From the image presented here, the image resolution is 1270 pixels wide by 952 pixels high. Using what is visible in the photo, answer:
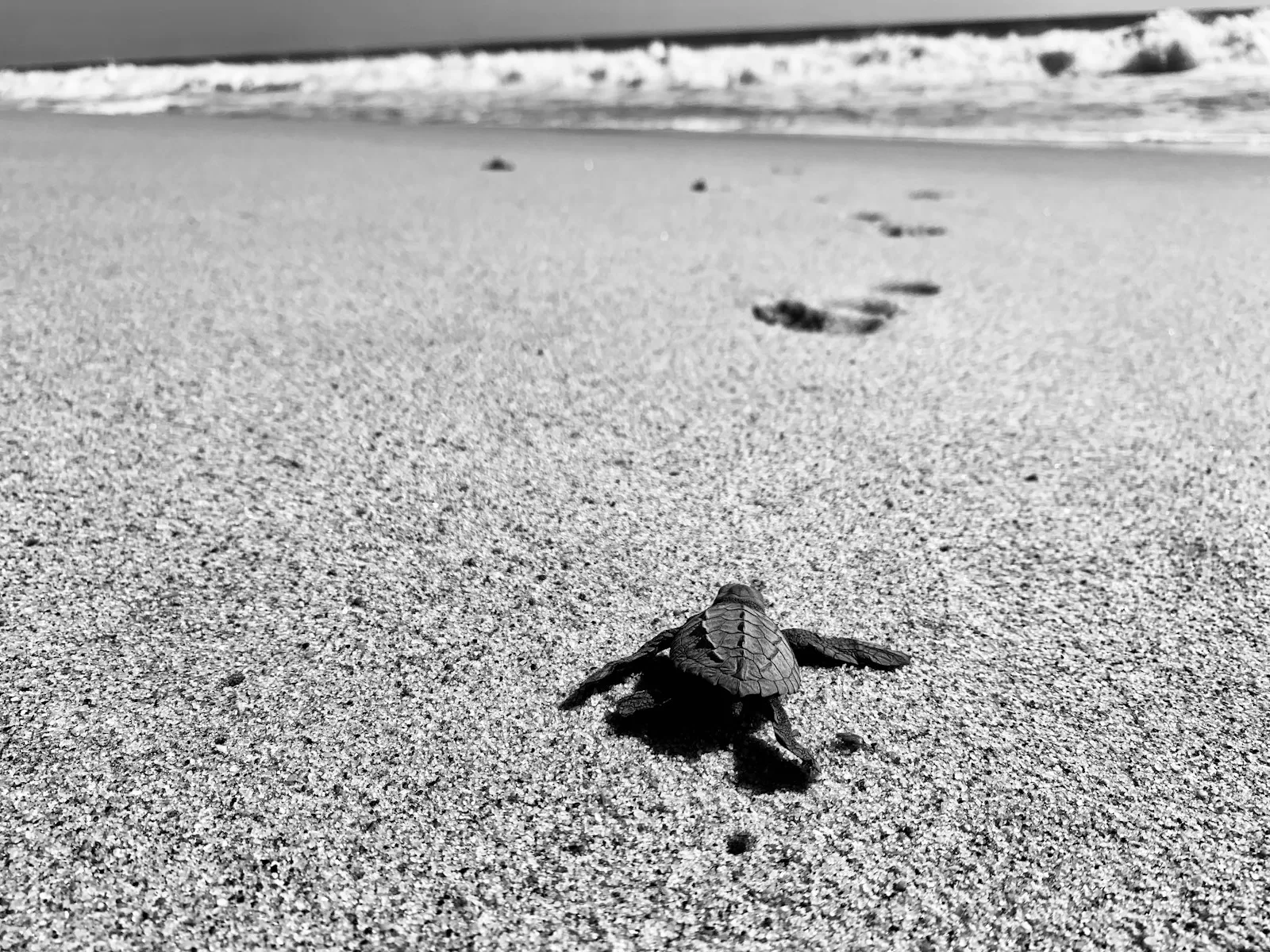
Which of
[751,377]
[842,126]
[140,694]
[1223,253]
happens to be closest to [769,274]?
[751,377]

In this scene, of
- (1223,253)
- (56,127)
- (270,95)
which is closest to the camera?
(1223,253)

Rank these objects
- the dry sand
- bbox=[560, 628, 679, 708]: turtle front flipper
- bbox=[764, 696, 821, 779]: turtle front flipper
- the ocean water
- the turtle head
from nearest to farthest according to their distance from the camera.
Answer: the dry sand
bbox=[764, 696, 821, 779]: turtle front flipper
bbox=[560, 628, 679, 708]: turtle front flipper
the turtle head
the ocean water

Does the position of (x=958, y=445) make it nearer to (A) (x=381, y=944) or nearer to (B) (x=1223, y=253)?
(A) (x=381, y=944)

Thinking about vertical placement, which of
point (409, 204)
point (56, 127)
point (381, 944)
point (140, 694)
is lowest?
point (381, 944)

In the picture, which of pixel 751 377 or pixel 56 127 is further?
pixel 56 127

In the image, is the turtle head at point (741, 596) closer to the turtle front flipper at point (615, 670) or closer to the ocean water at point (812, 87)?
the turtle front flipper at point (615, 670)

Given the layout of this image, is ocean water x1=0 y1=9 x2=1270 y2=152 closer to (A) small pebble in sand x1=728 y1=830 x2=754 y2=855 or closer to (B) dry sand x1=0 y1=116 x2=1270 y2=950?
(B) dry sand x1=0 y1=116 x2=1270 y2=950

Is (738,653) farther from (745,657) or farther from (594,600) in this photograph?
(594,600)

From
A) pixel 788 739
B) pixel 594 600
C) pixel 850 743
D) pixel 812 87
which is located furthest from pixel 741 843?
pixel 812 87

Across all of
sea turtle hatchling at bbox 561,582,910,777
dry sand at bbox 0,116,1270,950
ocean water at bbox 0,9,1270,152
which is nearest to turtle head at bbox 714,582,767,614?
sea turtle hatchling at bbox 561,582,910,777
